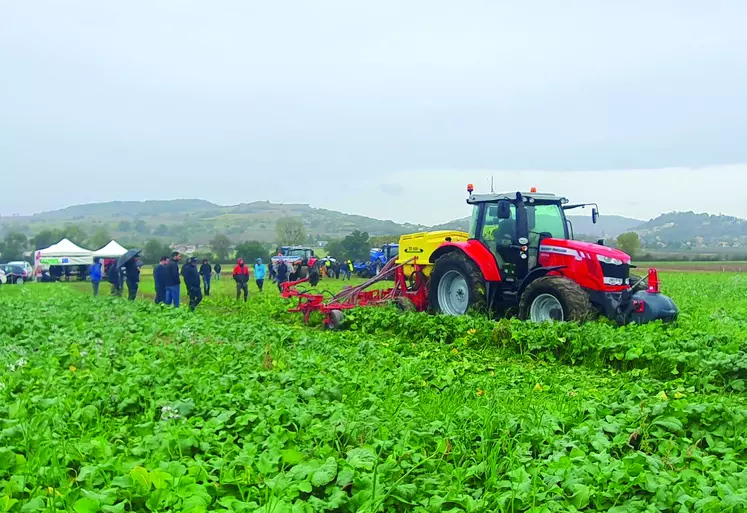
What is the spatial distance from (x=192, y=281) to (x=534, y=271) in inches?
346

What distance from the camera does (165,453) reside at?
3848mm

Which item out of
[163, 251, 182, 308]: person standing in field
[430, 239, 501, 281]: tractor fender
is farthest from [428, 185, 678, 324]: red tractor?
[163, 251, 182, 308]: person standing in field

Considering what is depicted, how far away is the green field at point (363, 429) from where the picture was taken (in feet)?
10.9

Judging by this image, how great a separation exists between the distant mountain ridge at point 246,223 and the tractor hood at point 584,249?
54.7 m

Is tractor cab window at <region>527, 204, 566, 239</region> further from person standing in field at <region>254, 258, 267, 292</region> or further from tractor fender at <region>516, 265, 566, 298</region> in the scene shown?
person standing in field at <region>254, 258, 267, 292</region>

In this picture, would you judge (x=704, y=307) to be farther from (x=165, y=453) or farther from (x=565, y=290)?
(x=165, y=453)

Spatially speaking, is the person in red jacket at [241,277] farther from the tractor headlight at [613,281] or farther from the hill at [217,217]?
the hill at [217,217]

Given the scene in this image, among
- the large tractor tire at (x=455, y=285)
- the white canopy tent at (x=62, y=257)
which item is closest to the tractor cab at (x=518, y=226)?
the large tractor tire at (x=455, y=285)

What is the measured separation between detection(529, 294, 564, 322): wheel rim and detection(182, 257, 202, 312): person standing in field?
347 inches

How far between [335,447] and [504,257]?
767cm

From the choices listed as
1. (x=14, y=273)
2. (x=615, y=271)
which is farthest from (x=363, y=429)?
(x=14, y=273)

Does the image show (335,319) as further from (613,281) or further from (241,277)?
(241,277)

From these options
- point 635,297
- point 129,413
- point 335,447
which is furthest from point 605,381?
point 129,413

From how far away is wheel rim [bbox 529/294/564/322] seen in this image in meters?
10.1
